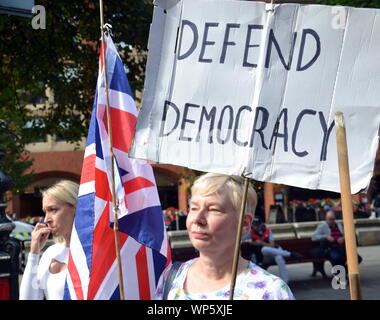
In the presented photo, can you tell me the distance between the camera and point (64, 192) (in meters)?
4.20

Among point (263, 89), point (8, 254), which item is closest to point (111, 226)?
Answer: point (263, 89)

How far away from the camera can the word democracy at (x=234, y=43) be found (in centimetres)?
319

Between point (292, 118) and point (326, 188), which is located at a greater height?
point (292, 118)

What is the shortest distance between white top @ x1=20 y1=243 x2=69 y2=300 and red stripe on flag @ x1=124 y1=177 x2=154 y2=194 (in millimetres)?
466

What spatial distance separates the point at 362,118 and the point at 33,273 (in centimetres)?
183

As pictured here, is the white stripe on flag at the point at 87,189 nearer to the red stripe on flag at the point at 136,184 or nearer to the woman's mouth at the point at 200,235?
the red stripe on flag at the point at 136,184

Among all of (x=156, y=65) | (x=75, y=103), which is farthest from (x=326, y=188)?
(x=75, y=103)

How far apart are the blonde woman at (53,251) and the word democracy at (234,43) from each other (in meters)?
1.24

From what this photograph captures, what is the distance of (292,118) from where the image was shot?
125 inches

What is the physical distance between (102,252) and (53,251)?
324 mm

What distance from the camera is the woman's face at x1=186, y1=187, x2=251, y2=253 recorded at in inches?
117

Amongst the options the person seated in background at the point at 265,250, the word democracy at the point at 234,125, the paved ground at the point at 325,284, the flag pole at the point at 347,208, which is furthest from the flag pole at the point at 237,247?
the person seated in background at the point at 265,250
